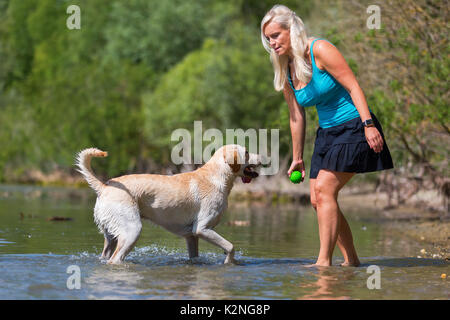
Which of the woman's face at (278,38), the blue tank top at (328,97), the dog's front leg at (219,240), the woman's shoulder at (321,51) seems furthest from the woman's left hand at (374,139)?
the dog's front leg at (219,240)

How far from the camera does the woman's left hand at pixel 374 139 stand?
722 centimetres

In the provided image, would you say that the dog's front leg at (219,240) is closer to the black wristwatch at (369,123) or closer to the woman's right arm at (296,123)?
the woman's right arm at (296,123)

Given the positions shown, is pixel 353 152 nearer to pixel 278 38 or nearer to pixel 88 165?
pixel 278 38

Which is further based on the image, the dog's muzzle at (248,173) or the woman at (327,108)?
the dog's muzzle at (248,173)

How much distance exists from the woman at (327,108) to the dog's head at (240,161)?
4.02ft

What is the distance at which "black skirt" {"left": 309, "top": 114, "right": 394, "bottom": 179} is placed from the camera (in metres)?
Result: 7.45

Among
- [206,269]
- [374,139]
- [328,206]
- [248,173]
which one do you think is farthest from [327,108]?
[206,269]

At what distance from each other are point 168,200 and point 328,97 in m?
2.25

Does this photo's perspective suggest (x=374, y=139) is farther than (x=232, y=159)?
No

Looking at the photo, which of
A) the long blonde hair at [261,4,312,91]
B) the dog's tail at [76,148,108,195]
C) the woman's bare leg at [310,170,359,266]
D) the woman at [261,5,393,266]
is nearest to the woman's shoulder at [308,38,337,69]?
the woman at [261,5,393,266]

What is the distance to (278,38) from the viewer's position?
25.1 ft

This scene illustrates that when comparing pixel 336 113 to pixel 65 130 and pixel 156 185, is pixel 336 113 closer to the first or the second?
pixel 156 185
